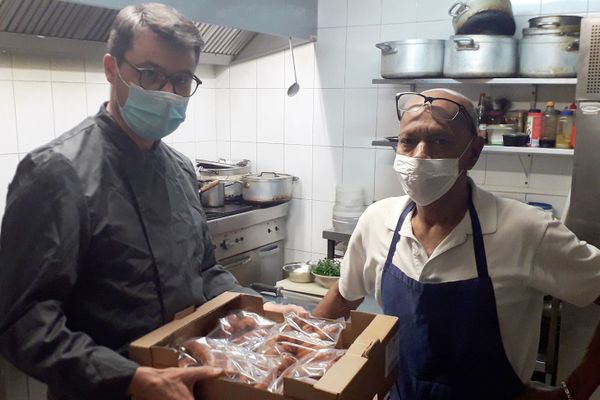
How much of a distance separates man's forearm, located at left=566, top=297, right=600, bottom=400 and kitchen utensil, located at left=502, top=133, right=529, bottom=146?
130 centimetres

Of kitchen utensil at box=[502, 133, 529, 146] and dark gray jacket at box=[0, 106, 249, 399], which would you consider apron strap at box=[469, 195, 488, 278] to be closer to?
Answer: dark gray jacket at box=[0, 106, 249, 399]

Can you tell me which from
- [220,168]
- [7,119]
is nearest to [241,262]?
[220,168]

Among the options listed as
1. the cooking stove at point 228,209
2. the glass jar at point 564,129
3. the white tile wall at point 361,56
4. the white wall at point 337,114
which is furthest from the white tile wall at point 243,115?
the glass jar at point 564,129

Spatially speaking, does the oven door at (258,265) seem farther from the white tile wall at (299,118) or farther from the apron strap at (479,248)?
the apron strap at (479,248)

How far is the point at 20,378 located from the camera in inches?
84.2

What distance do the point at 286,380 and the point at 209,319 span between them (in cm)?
33

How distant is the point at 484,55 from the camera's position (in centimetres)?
240

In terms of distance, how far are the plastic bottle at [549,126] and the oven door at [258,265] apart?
5.20ft

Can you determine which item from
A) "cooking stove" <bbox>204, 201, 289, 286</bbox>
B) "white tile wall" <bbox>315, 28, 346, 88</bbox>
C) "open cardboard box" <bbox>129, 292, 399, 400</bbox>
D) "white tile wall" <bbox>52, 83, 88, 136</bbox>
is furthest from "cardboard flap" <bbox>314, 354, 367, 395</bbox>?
"white tile wall" <bbox>315, 28, 346, 88</bbox>

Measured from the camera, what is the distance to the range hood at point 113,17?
2.23 metres

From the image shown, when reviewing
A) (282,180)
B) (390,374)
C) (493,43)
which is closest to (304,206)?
(282,180)

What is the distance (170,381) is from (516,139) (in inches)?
81.2

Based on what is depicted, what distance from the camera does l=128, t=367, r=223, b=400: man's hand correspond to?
92cm

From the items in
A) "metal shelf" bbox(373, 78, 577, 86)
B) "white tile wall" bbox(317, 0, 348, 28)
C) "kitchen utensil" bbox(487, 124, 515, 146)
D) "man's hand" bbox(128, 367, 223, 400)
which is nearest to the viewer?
"man's hand" bbox(128, 367, 223, 400)
